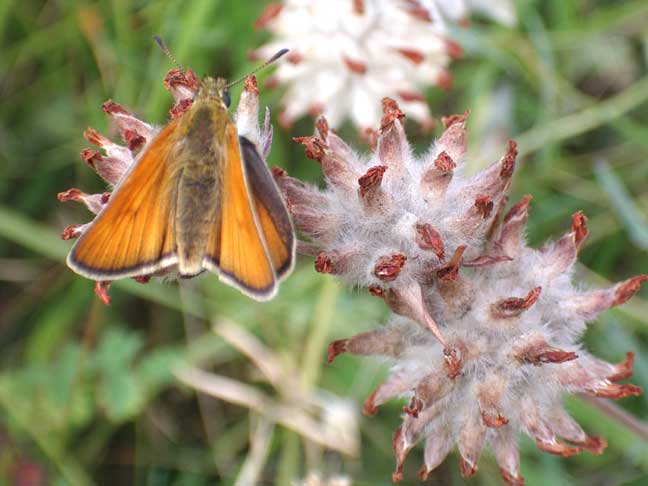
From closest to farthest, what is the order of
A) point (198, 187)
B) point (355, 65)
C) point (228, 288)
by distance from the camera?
point (198, 187), point (355, 65), point (228, 288)

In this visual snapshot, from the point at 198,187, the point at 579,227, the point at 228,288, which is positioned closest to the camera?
the point at 198,187

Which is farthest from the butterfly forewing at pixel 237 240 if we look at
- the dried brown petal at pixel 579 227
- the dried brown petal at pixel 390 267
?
the dried brown petal at pixel 579 227

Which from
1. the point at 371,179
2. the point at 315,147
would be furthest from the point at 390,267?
the point at 315,147

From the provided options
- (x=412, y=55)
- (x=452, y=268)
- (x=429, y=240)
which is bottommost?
(x=412, y=55)

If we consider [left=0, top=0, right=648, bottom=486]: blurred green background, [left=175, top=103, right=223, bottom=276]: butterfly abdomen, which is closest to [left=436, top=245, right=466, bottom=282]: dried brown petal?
[left=175, top=103, right=223, bottom=276]: butterfly abdomen

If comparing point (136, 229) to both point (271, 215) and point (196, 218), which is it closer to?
point (196, 218)

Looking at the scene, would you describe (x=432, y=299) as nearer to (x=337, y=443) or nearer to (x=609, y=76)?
(x=337, y=443)

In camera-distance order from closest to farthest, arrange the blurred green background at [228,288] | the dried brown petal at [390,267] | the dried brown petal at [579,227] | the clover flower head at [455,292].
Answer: the dried brown petal at [390,267], the clover flower head at [455,292], the dried brown petal at [579,227], the blurred green background at [228,288]

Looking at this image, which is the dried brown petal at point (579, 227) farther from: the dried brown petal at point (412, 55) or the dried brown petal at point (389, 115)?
the dried brown petal at point (412, 55)

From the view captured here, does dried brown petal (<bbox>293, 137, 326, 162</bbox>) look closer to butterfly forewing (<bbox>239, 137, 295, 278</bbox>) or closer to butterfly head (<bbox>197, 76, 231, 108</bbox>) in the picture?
butterfly forewing (<bbox>239, 137, 295, 278</bbox>)
